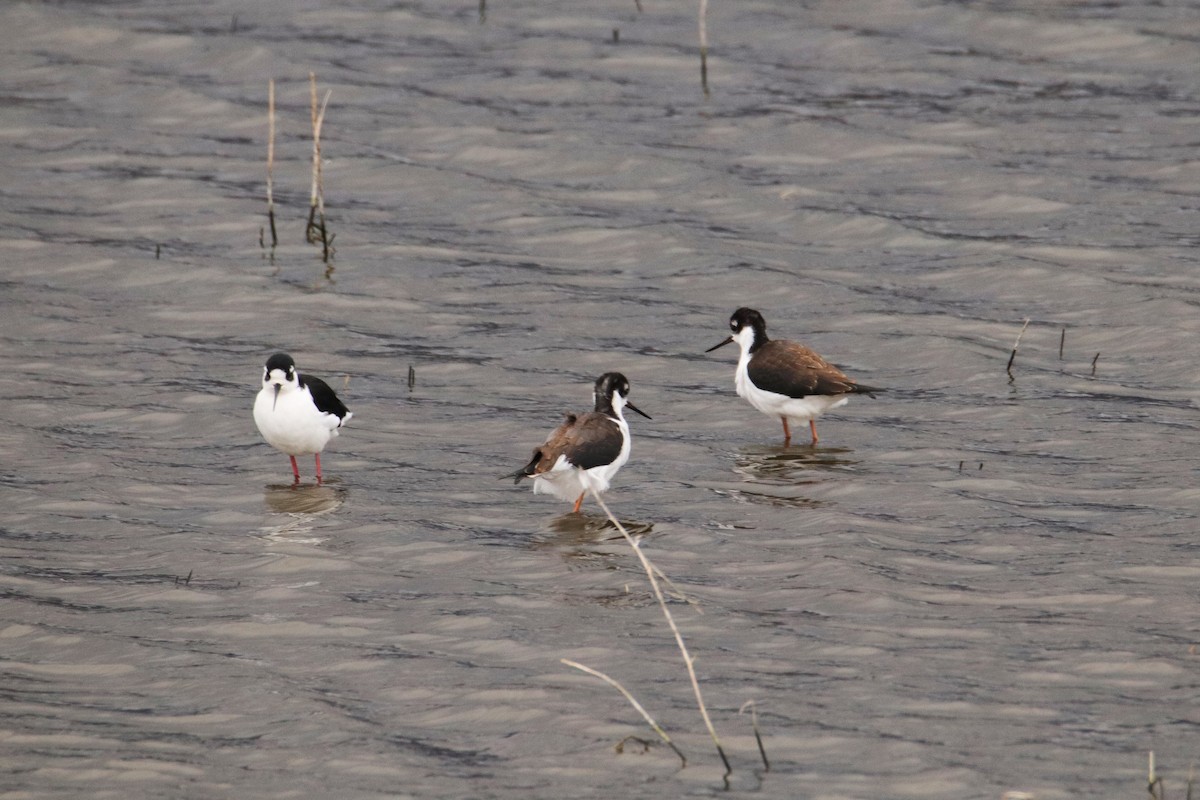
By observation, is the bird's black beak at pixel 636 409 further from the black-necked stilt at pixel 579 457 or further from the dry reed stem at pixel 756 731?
the dry reed stem at pixel 756 731

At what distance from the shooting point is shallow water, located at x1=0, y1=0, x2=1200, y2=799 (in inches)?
328

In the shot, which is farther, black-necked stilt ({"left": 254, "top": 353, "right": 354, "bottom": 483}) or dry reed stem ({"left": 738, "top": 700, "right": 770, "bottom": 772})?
black-necked stilt ({"left": 254, "top": 353, "right": 354, "bottom": 483})

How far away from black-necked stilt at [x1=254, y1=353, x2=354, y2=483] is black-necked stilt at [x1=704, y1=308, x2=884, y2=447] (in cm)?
328

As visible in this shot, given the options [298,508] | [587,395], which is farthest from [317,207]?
[298,508]

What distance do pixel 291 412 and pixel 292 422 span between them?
7cm

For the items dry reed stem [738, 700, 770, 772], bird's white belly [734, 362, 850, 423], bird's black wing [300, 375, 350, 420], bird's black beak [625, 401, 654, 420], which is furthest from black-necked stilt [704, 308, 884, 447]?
dry reed stem [738, 700, 770, 772]

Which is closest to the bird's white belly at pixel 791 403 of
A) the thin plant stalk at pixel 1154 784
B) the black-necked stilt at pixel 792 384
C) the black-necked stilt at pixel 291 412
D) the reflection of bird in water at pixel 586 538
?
the black-necked stilt at pixel 792 384

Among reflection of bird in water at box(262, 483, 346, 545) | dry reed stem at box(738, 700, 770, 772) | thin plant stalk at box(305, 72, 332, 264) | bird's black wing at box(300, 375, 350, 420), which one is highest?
thin plant stalk at box(305, 72, 332, 264)

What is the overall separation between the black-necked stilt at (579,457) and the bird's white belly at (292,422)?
55.4 inches

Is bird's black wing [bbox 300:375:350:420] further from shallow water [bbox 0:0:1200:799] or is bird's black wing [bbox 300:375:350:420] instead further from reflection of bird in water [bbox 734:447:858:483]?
reflection of bird in water [bbox 734:447:858:483]

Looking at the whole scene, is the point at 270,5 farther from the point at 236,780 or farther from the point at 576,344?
the point at 236,780

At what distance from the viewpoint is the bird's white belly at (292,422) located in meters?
11.8

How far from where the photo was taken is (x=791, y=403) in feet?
42.5

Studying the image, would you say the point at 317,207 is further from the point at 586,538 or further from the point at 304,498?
the point at 586,538
